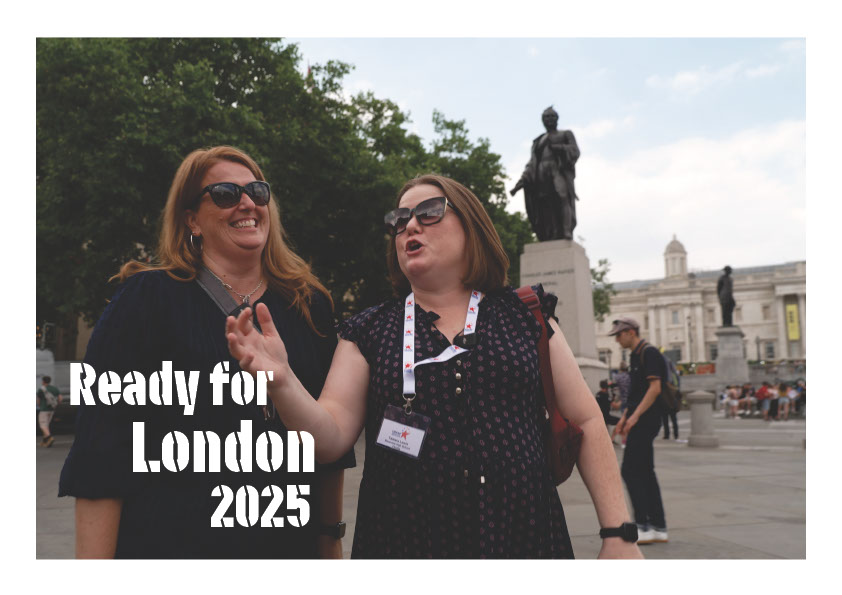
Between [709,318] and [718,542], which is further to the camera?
[709,318]

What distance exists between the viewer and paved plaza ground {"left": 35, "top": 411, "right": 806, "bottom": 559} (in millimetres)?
5680

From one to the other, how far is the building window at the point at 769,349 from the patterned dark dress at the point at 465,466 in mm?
99408

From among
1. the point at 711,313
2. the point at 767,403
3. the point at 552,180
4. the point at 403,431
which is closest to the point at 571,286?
the point at 552,180

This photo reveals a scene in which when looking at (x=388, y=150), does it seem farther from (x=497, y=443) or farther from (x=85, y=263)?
(x=497, y=443)

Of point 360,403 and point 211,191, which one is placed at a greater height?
point 211,191

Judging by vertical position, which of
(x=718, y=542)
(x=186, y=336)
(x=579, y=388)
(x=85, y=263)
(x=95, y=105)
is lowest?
(x=718, y=542)

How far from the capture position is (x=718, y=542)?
589cm

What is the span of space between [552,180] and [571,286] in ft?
6.97

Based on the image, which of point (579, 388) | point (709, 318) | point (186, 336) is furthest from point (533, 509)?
point (709, 318)

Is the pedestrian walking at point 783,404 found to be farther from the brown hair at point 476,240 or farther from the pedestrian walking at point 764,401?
the brown hair at point 476,240

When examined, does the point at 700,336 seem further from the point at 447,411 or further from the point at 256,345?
the point at 256,345

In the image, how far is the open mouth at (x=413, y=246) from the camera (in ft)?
7.30

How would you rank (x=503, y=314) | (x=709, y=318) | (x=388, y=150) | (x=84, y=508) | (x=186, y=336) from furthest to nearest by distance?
(x=709, y=318), (x=388, y=150), (x=503, y=314), (x=186, y=336), (x=84, y=508)

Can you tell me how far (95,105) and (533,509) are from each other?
1630 centimetres
